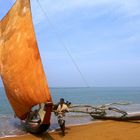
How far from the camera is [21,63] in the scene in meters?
15.3

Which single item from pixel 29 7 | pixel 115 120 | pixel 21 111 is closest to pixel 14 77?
pixel 21 111

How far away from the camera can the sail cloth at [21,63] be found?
14273 millimetres

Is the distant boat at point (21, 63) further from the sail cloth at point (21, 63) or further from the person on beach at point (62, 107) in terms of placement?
the person on beach at point (62, 107)

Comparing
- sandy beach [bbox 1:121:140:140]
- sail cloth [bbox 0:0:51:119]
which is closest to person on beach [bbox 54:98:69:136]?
sandy beach [bbox 1:121:140:140]

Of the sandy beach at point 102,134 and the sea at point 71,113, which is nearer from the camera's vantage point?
the sandy beach at point 102,134

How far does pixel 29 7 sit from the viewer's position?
1689cm

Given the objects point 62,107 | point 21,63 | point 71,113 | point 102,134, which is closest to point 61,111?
point 62,107

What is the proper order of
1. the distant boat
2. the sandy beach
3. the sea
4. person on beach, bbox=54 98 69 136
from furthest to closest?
the sea → person on beach, bbox=54 98 69 136 → the distant boat → the sandy beach

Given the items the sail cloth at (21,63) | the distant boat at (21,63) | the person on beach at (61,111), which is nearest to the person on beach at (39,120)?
the distant boat at (21,63)

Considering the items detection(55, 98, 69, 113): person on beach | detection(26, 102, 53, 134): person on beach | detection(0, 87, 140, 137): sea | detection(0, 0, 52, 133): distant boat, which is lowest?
detection(0, 87, 140, 137): sea

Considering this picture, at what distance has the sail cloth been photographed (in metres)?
14.3

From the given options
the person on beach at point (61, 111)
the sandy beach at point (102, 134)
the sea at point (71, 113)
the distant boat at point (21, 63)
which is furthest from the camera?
the sea at point (71, 113)

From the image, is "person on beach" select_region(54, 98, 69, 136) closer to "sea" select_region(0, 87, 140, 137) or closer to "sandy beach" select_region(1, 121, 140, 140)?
"sandy beach" select_region(1, 121, 140, 140)

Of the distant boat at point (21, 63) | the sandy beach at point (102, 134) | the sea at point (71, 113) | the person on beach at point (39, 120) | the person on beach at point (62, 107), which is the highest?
the distant boat at point (21, 63)
